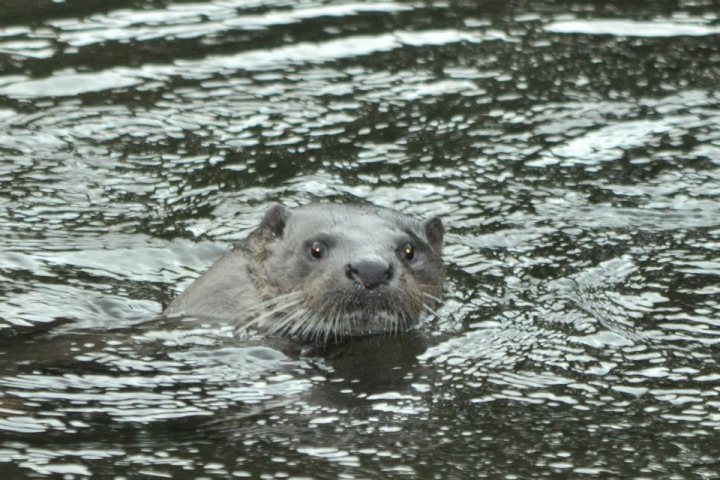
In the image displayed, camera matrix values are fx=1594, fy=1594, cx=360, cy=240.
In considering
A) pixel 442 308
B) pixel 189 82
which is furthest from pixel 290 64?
pixel 442 308

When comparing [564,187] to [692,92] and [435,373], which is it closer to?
[692,92]

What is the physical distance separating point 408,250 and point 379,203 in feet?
6.72

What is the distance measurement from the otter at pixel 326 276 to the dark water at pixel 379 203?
188 millimetres

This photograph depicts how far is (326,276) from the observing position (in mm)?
7945

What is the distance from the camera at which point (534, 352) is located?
8.07 m

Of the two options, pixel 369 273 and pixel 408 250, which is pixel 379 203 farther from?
pixel 369 273

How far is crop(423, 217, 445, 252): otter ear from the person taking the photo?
8677mm

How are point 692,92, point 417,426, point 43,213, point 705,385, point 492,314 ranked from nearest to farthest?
point 417,426
point 705,385
point 492,314
point 43,213
point 692,92

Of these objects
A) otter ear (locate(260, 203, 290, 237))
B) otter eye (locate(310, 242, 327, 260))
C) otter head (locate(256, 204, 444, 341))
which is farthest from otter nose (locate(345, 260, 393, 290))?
otter ear (locate(260, 203, 290, 237))

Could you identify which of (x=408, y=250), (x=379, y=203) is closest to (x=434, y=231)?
(x=408, y=250)

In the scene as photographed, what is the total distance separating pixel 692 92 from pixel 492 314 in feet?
13.7

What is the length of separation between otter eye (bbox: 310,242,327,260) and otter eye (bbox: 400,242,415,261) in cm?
41

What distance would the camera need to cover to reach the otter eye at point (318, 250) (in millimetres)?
8125

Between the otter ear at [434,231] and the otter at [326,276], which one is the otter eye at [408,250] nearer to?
the otter at [326,276]
